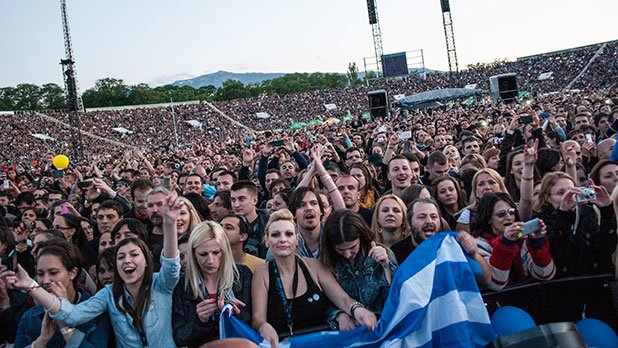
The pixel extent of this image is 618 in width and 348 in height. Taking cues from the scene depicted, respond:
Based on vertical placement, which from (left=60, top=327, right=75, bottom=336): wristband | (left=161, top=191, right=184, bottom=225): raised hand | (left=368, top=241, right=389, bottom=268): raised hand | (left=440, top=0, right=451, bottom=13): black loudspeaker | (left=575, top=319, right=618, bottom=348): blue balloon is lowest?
(left=575, top=319, right=618, bottom=348): blue balloon

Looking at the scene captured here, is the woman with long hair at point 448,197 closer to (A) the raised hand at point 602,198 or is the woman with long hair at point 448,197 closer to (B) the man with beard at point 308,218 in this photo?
(B) the man with beard at point 308,218

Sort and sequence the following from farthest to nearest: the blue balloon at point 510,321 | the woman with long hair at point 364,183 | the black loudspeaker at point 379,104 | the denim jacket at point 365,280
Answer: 1. the black loudspeaker at point 379,104
2. the woman with long hair at point 364,183
3. the denim jacket at point 365,280
4. the blue balloon at point 510,321

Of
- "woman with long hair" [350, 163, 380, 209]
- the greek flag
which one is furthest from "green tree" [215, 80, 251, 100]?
the greek flag

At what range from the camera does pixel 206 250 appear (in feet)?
12.4

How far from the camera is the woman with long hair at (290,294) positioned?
3.55 meters

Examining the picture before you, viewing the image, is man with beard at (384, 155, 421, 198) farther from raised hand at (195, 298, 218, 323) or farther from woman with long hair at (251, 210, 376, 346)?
raised hand at (195, 298, 218, 323)

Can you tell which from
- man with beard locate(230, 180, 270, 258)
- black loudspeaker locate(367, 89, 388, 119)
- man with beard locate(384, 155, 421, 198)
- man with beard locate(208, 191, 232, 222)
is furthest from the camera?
black loudspeaker locate(367, 89, 388, 119)

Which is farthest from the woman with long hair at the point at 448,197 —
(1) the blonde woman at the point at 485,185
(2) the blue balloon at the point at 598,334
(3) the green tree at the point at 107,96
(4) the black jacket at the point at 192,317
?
(3) the green tree at the point at 107,96

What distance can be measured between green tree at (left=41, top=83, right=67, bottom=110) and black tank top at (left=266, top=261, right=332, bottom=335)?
321ft

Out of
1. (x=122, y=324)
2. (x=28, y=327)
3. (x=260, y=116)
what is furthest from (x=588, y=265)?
(x=260, y=116)

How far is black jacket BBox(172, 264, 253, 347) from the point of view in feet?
11.7

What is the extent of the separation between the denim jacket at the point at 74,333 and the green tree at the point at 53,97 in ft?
318

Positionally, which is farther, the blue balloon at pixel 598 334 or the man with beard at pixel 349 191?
the man with beard at pixel 349 191

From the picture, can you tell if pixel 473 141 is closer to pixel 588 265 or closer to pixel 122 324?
pixel 588 265
